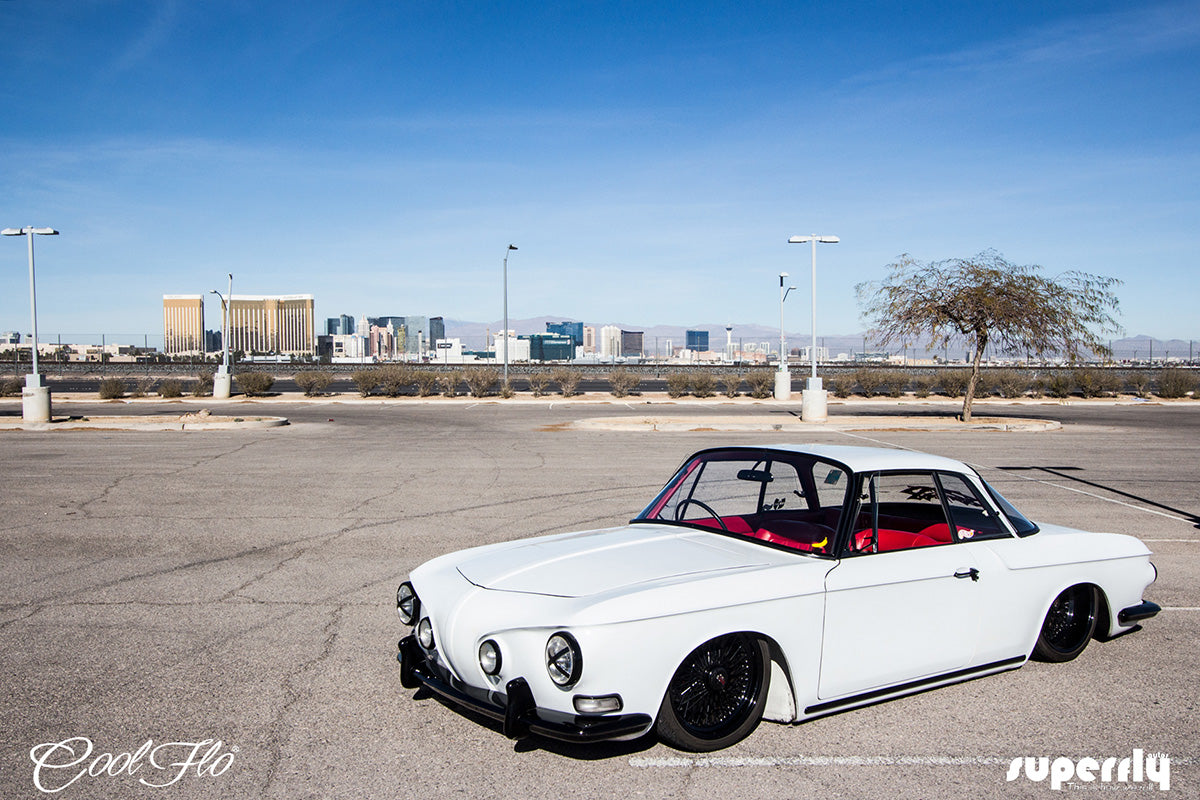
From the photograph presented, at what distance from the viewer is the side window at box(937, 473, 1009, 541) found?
5.20 metres

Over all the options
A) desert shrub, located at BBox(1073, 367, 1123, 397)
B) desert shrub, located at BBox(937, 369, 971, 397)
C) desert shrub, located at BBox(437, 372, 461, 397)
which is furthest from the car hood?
desert shrub, located at BBox(1073, 367, 1123, 397)

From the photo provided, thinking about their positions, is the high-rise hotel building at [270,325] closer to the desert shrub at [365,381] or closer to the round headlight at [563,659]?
the desert shrub at [365,381]

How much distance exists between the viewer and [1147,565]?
5.70 m

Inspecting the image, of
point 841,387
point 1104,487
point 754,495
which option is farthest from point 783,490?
Answer: point 841,387

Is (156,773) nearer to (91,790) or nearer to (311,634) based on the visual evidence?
(91,790)

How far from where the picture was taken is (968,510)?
5.27m

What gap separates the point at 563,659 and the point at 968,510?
2793mm

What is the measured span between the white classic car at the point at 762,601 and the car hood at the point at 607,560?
0.02 metres

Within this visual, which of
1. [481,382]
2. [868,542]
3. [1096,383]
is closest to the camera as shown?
[868,542]

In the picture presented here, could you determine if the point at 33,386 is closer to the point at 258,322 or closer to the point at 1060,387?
A: the point at 1060,387

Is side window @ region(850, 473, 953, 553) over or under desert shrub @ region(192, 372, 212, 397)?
over

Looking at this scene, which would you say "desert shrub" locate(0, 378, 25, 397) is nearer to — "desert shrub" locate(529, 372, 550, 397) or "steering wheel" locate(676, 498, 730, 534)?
"desert shrub" locate(529, 372, 550, 397)

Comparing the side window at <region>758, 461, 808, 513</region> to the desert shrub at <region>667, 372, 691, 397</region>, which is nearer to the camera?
the side window at <region>758, 461, 808, 513</region>

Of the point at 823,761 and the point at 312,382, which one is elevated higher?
the point at 312,382
